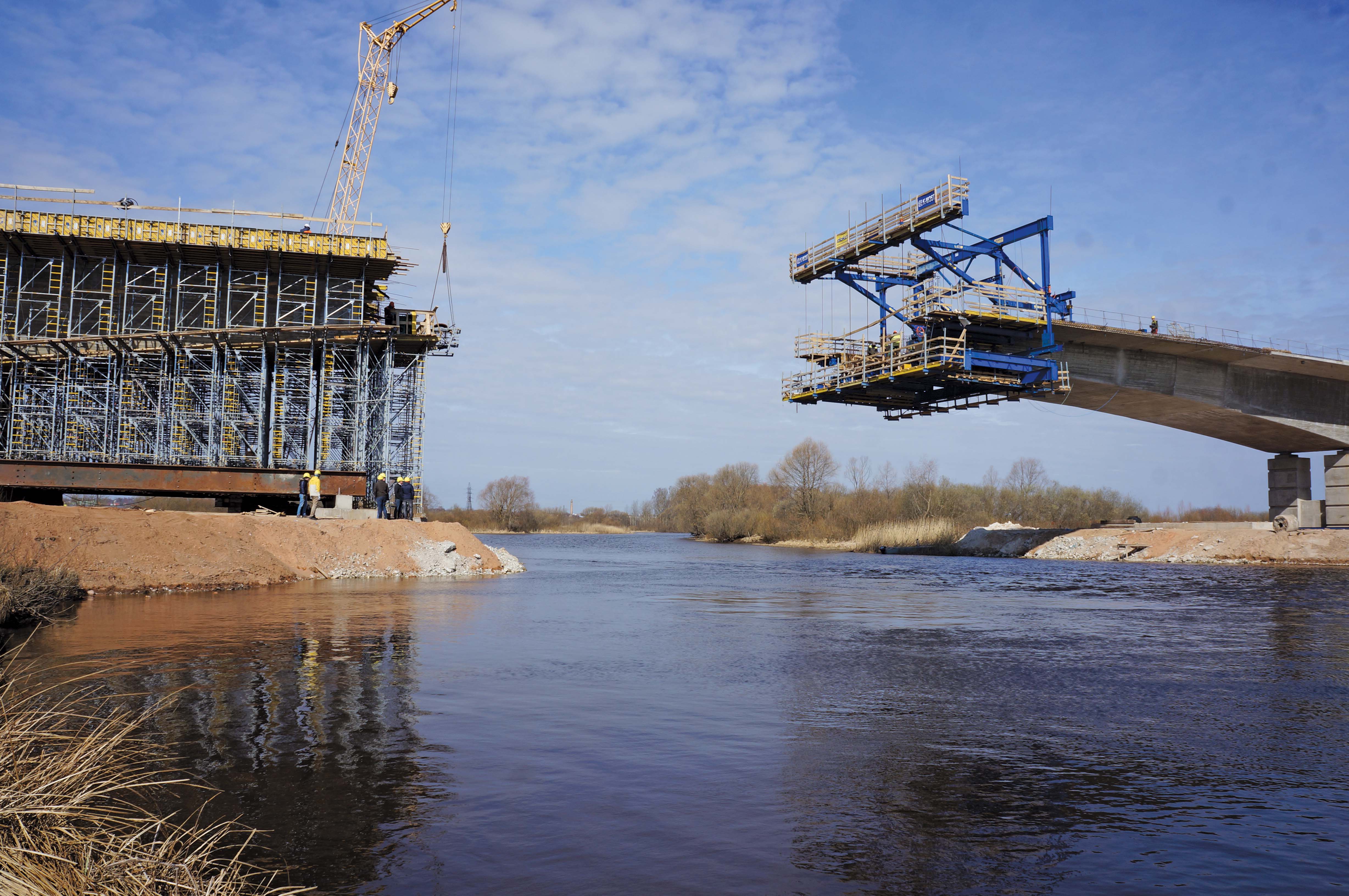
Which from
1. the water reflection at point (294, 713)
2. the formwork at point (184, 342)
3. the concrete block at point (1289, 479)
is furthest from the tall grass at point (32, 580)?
the concrete block at point (1289, 479)

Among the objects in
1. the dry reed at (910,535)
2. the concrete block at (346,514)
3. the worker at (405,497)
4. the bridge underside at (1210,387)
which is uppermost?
the bridge underside at (1210,387)

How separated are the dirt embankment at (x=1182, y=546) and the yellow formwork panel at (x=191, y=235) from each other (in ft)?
140

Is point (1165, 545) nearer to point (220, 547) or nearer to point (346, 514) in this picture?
point (346, 514)

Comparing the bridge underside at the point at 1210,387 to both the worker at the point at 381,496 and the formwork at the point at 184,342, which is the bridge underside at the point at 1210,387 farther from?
the formwork at the point at 184,342

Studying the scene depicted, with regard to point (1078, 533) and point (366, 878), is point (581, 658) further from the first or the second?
point (1078, 533)

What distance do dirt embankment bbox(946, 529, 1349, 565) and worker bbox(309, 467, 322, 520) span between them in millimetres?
41434

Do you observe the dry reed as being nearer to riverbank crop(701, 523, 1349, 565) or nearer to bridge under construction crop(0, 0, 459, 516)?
riverbank crop(701, 523, 1349, 565)

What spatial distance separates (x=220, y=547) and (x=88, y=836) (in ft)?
78.7

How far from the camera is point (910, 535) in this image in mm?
68438

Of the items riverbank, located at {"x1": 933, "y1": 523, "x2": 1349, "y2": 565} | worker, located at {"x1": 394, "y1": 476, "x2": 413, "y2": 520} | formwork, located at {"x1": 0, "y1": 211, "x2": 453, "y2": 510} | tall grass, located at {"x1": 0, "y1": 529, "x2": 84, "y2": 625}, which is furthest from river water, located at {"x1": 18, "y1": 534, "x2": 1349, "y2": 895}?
riverbank, located at {"x1": 933, "y1": 523, "x2": 1349, "y2": 565}

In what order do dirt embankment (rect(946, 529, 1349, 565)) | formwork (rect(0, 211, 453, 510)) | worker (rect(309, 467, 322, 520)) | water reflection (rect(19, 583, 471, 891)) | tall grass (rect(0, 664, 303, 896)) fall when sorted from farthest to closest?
dirt embankment (rect(946, 529, 1349, 565)) < formwork (rect(0, 211, 453, 510)) < worker (rect(309, 467, 322, 520)) < water reflection (rect(19, 583, 471, 891)) < tall grass (rect(0, 664, 303, 896))

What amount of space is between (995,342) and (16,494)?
132 feet

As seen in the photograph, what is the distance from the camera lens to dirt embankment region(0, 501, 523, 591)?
2269 centimetres

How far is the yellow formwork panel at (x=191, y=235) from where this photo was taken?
144 ft
